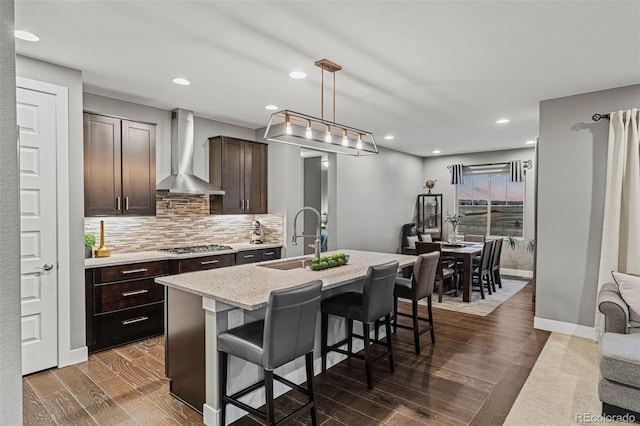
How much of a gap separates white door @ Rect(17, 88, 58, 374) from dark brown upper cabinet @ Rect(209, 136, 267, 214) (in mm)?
2159

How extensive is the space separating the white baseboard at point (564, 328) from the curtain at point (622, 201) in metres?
0.27

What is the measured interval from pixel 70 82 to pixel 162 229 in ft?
6.75

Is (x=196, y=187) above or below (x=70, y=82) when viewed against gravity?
below

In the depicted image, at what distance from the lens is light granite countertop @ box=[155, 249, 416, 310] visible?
7.32 ft

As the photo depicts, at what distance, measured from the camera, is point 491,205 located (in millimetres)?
8375

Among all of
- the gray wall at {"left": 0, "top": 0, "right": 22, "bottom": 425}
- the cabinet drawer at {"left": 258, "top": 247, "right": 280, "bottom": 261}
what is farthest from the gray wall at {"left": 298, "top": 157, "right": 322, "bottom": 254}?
the gray wall at {"left": 0, "top": 0, "right": 22, "bottom": 425}

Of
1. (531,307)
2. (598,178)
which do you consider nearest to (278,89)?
(598,178)

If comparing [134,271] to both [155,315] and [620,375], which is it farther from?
[620,375]

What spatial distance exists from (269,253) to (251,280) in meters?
2.72

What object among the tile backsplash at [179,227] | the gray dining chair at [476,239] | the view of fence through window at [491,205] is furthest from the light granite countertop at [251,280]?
the view of fence through window at [491,205]

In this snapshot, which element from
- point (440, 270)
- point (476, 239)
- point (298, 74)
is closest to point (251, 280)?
point (298, 74)

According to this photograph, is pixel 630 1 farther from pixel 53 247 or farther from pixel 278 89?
pixel 53 247

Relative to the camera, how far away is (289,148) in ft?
18.7

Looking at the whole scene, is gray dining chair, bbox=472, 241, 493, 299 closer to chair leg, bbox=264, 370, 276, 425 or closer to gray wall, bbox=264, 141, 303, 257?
gray wall, bbox=264, 141, 303, 257
